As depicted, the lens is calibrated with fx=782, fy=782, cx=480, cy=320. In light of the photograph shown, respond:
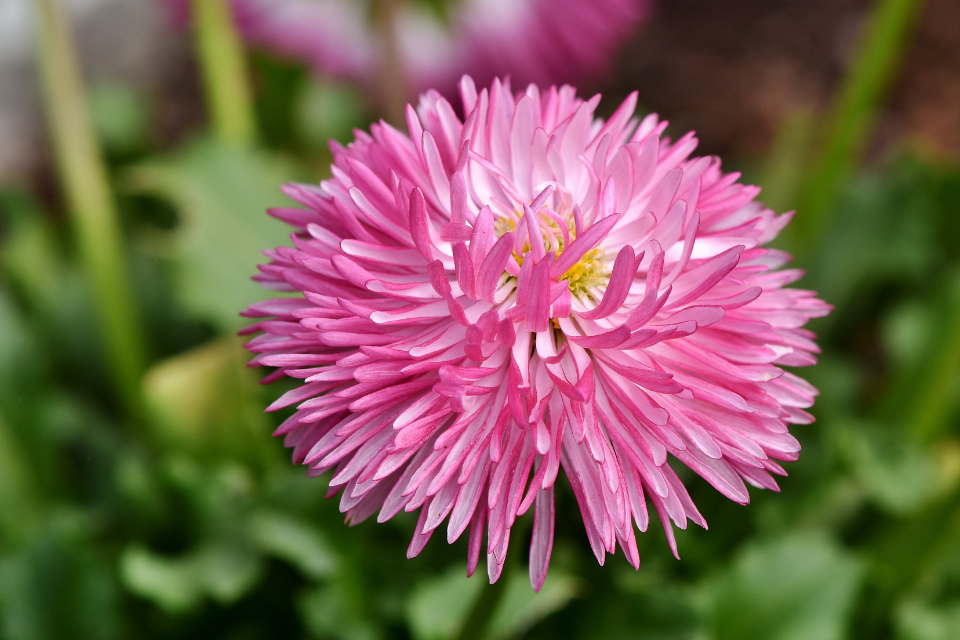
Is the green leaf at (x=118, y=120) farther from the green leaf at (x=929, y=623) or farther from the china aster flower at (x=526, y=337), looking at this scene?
the green leaf at (x=929, y=623)

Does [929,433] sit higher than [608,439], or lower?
higher

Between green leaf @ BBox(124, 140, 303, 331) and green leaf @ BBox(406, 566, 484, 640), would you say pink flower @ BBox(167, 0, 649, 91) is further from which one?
green leaf @ BBox(406, 566, 484, 640)

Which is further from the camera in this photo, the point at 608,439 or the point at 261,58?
the point at 261,58

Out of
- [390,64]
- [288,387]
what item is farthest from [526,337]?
[390,64]

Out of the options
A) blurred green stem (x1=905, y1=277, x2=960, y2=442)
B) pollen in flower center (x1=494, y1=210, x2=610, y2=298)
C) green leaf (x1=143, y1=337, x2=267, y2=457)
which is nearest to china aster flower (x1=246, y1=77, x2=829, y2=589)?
pollen in flower center (x1=494, y1=210, x2=610, y2=298)

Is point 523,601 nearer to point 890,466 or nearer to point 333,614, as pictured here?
point 333,614

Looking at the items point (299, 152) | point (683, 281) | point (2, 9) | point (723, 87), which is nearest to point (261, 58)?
point (299, 152)

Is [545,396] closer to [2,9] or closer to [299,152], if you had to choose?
[299,152]
